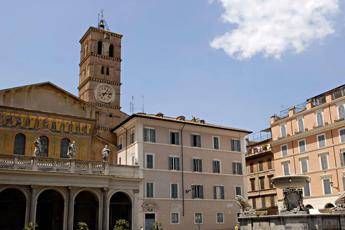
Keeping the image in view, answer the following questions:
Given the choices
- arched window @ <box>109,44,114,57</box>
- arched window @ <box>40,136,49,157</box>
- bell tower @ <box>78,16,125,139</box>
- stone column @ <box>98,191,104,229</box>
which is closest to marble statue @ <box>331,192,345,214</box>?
stone column @ <box>98,191,104,229</box>

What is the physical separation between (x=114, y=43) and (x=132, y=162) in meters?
34.1

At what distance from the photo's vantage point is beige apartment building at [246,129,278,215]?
53.3 meters

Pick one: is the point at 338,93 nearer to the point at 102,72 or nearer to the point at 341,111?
the point at 341,111

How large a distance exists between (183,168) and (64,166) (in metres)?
11.9

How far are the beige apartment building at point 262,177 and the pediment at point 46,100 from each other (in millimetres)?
25527

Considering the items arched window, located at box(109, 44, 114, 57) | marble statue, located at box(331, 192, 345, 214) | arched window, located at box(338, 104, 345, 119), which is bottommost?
marble statue, located at box(331, 192, 345, 214)

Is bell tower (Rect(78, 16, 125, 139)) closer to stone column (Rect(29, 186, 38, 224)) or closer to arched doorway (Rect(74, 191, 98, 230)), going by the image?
arched doorway (Rect(74, 191, 98, 230))

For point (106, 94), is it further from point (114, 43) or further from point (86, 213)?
point (86, 213)

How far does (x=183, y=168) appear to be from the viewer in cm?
4072

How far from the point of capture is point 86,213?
3738 cm

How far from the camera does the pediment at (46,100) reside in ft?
121

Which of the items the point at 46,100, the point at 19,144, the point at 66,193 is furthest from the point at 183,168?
the point at 19,144

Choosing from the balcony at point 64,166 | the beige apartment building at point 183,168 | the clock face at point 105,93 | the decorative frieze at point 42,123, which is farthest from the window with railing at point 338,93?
the clock face at point 105,93

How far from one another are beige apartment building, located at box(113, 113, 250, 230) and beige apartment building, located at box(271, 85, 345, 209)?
297 inches
